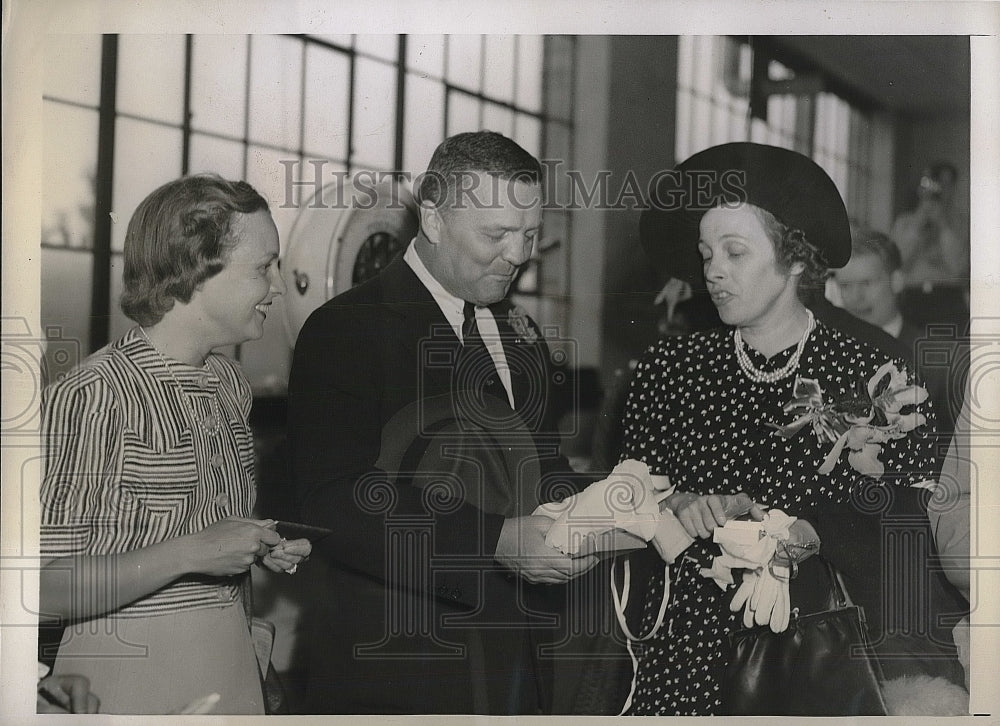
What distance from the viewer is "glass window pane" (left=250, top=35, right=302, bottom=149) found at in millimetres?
2102

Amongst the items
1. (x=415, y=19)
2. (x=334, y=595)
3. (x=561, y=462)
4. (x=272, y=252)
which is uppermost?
(x=415, y=19)

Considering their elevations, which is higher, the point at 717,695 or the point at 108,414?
the point at 108,414

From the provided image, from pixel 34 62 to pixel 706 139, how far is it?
1571mm

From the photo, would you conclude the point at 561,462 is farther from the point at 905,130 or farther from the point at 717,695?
the point at 905,130

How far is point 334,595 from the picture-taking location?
2092 mm

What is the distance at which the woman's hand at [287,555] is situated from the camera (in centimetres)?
208

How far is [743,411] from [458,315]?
2.26 ft

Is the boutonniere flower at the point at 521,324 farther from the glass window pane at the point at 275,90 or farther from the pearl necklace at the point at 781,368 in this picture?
the glass window pane at the point at 275,90

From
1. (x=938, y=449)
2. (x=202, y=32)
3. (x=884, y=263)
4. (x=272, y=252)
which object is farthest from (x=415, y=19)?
(x=938, y=449)

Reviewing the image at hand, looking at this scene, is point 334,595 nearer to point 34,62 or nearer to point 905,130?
point 34,62

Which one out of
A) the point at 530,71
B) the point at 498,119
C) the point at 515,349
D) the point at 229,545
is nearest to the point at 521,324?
the point at 515,349

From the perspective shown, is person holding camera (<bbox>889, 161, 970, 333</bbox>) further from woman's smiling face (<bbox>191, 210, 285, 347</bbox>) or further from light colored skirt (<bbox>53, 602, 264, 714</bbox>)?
light colored skirt (<bbox>53, 602, 264, 714</bbox>)

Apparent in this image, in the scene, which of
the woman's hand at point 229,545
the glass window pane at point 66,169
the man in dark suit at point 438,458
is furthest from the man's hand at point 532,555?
the glass window pane at point 66,169

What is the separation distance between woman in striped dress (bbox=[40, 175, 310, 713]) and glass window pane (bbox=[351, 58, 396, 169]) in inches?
10.4
